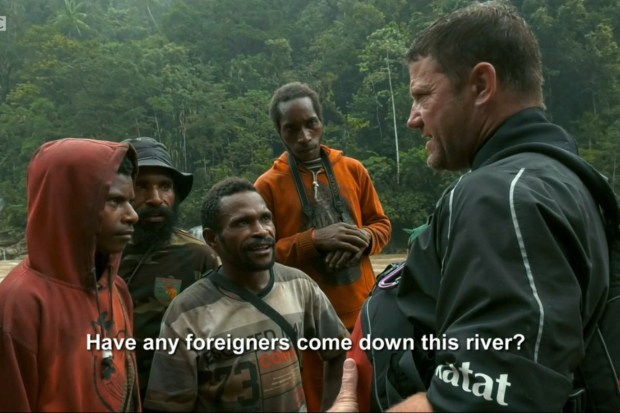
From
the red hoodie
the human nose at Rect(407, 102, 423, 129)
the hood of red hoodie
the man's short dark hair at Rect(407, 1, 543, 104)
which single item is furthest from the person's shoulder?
the man's short dark hair at Rect(407, 1, 543, 104)

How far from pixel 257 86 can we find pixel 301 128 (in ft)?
154

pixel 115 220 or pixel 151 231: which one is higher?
pixel 115 220

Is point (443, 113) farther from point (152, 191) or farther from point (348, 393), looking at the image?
point (152, 191)

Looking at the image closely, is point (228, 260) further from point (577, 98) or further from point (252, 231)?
point (577, 98)

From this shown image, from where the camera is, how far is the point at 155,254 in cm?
319

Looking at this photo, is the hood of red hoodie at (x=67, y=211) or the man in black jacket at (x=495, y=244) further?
the hood of red hoodie at (x=67, y=211)

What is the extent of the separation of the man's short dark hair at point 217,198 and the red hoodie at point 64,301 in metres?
0.57

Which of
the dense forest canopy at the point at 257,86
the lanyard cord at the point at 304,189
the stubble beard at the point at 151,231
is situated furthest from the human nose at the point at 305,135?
the dense forest canopy at the point at 257,86

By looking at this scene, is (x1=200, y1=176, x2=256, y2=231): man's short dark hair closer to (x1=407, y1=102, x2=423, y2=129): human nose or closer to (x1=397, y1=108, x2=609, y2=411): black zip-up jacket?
(x1=407, y1=102, x2=423, y2=129): human nose

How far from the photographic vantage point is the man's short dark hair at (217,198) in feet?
9.78

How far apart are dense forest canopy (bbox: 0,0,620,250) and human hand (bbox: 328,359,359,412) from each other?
31.2 metres

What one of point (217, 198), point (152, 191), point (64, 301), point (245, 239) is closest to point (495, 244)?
point (64, 301)

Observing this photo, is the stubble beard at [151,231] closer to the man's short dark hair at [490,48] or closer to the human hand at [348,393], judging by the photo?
the human hand at [348,393]

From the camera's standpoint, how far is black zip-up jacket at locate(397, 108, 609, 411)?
1.33m
